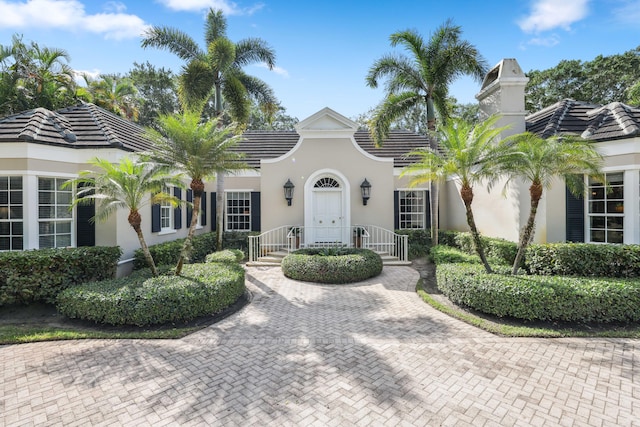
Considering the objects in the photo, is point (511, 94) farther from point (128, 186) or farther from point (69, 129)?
point (69, 129)

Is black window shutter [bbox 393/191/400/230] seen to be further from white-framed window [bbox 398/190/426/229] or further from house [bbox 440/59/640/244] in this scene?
house [bbox 440/59/640/244]

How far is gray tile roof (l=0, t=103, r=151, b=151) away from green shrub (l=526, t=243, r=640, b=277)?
1356 cm

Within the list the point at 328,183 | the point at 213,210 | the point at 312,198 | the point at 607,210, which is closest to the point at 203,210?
the point at 213,210

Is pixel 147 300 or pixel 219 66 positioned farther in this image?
pixel 219 66

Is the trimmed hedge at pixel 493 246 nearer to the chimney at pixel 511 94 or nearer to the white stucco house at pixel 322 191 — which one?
the white stucco house at pixel 322 191

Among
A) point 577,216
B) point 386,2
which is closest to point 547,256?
point 577,216

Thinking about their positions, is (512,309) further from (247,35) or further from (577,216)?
(247,35)

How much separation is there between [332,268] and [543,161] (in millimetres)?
6545

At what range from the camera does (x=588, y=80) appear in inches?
1064

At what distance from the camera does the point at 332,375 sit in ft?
14.4

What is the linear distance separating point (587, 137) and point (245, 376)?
11657mm

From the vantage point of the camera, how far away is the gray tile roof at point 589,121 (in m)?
8.55

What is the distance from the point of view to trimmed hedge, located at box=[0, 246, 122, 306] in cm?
691

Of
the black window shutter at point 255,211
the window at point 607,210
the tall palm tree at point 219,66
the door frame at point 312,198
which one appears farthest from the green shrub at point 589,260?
the tall palm tree at point 219,66
